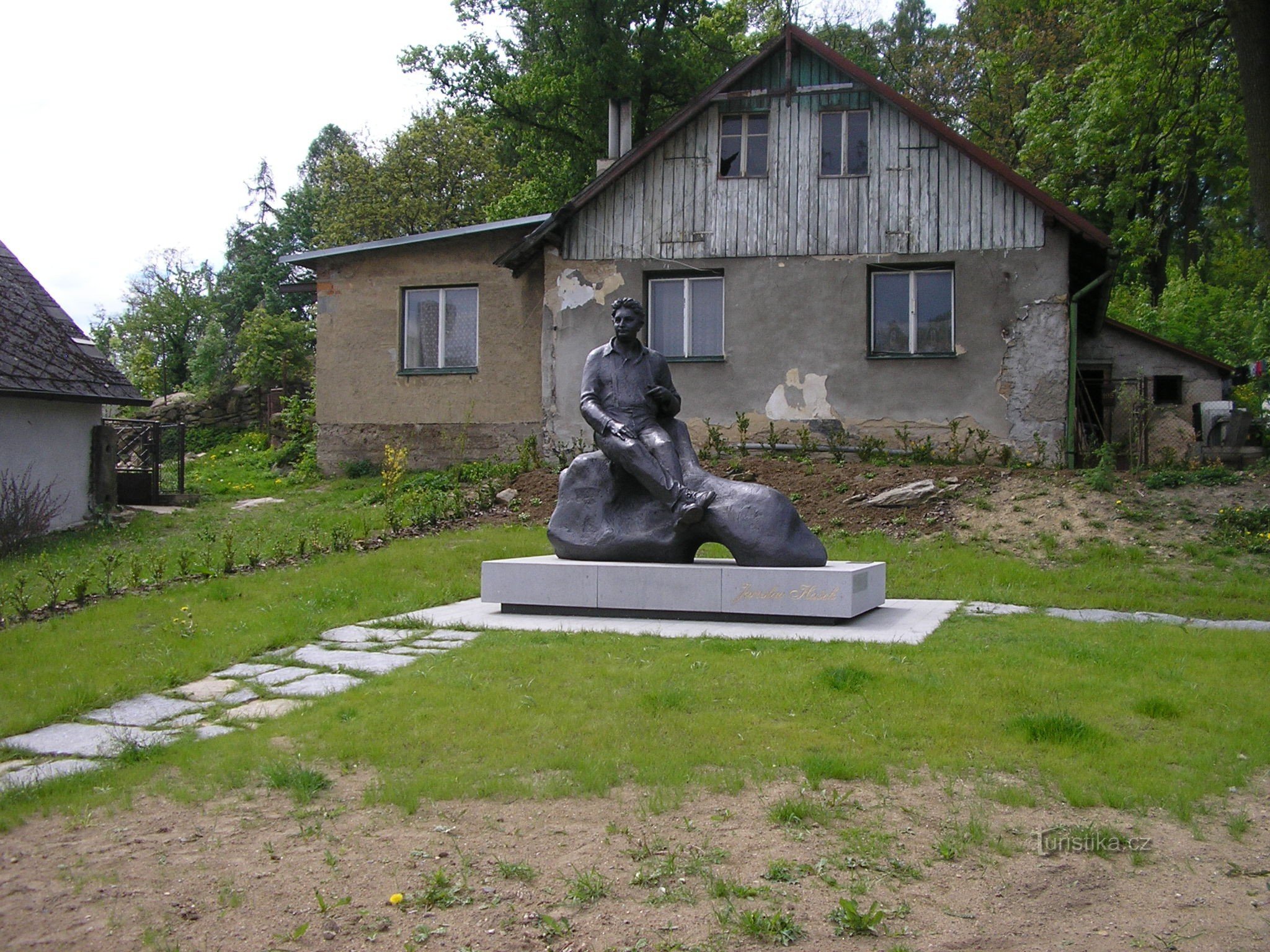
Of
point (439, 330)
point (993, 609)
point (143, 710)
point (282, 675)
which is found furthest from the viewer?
point (439, 330)

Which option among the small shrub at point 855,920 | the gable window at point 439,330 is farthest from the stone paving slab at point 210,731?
the gable window at point 439,330

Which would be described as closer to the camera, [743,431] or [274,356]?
[743,431]

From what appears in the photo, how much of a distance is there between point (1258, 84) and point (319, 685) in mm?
8129

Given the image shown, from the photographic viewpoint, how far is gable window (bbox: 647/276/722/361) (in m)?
18.0

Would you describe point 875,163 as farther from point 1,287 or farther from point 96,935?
point 96,935

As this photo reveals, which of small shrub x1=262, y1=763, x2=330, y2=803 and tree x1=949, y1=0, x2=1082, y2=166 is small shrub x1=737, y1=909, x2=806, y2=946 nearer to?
small shrub x1=262, y1=763, x2=330, y2=803

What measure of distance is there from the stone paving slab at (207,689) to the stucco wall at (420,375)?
1241 centimetres

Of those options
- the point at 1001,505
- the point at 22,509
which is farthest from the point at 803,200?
the point at 22,509

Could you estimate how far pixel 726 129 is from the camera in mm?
18047

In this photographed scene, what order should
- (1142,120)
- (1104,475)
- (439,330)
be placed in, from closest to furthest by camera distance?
1. (1104,475)
2. (1142,120)
3. (439,330)

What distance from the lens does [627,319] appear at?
9.55m

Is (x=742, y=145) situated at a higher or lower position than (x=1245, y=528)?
higher

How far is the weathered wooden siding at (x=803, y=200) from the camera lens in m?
16.9

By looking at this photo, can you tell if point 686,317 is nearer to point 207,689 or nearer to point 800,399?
point 800,399
